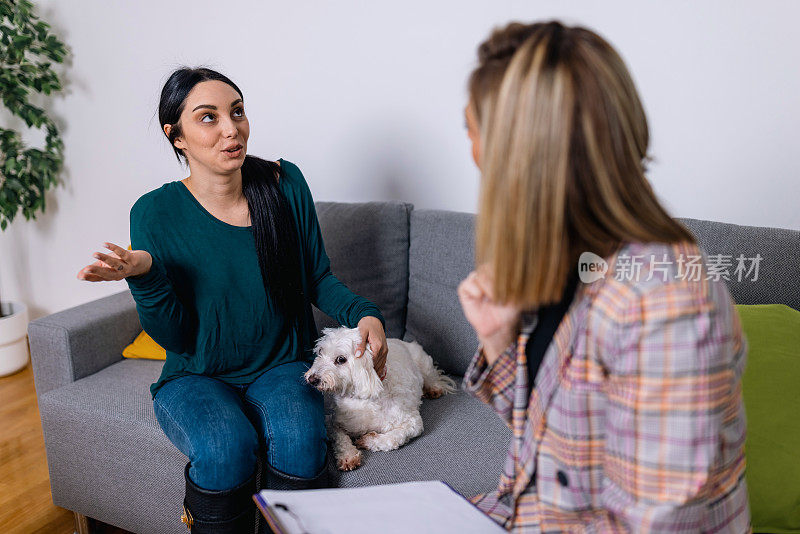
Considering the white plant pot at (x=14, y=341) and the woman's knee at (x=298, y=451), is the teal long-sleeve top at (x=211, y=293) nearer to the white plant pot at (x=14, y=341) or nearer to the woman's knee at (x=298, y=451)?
the woman's knee at (x=298, y=451)

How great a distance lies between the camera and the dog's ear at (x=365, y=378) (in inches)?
59.9

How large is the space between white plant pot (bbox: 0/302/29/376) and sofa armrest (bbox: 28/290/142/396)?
1093 mm

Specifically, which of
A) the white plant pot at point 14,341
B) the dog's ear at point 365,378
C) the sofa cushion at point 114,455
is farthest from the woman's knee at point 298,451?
the white plant pot at point 14,341

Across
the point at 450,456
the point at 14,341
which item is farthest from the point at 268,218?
the point at 14,341

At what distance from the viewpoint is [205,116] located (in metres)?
1.58

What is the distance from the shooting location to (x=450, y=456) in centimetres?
153

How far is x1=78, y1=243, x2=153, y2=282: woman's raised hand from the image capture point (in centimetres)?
130

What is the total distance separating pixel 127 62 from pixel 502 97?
98.1 inches

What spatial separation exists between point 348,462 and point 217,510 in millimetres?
303

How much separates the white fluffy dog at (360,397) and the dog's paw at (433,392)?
4.7 inches

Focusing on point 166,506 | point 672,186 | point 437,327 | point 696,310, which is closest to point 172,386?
point 166,506

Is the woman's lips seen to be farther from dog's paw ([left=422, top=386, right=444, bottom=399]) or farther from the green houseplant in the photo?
the green houseplant

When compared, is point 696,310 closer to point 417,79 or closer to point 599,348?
point 599,348

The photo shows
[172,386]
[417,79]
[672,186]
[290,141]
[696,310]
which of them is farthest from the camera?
[290,141]
